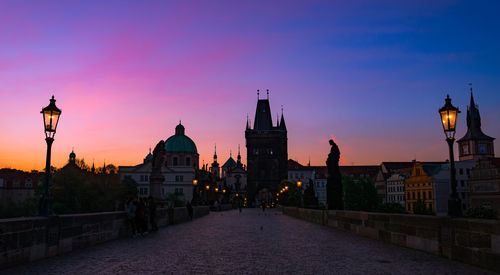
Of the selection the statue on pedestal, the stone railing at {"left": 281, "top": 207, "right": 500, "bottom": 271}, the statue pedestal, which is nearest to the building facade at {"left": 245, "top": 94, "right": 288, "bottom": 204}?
the statue pedestal

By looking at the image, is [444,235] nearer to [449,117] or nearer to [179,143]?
[449,117]

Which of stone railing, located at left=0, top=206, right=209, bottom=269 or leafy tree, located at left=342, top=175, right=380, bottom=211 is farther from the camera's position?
leafy tree, located at left=342, top=175, right=380, bottom=211

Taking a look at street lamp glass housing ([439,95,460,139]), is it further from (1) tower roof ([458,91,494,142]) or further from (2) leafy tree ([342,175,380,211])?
(1) tower roof ([458,91,494,142])

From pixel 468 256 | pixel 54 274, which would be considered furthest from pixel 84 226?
pixel 468 256

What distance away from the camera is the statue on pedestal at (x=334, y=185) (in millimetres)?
26547

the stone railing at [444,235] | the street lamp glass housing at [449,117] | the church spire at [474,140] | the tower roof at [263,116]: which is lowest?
the stone railing at [444,235]

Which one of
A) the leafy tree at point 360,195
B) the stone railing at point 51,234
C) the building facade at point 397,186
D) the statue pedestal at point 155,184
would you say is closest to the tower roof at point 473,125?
the building facade at point 397,186

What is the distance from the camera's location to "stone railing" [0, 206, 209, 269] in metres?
9.19

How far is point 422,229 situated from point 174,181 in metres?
114

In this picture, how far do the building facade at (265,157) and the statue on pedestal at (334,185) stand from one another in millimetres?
102302

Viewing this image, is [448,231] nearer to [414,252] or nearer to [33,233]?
[414,252]

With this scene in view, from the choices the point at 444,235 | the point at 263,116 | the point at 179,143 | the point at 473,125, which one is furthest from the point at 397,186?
the point at 444,235

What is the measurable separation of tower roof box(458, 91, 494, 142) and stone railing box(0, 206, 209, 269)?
12483 cm

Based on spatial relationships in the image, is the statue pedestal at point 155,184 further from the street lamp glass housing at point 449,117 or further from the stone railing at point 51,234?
the street lamp glass housing at point 449,117
